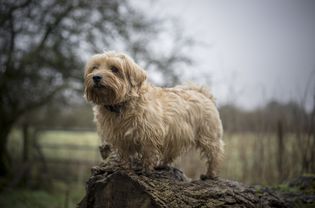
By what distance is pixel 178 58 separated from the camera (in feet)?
42.3

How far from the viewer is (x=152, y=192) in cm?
360

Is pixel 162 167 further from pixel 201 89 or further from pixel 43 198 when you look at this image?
pixel 43 198

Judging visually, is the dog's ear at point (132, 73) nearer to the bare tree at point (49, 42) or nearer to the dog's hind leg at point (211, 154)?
the dog's hind leg at point (211, 154)

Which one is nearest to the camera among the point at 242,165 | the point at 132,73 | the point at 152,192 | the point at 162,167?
the point at 152,192

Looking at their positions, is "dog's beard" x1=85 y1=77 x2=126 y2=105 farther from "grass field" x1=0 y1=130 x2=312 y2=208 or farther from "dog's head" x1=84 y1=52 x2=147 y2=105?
"grass field" x1=0 y1=130 x2=312 y2=208

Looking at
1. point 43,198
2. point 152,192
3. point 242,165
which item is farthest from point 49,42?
point 152,192

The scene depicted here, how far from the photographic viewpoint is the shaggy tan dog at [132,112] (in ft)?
13.6

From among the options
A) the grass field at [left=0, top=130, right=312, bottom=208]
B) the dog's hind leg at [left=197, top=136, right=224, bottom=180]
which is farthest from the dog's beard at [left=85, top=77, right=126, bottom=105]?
the grass field at [left=0, top=130, right=312, bottom=208]

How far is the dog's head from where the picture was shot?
4070 millimetres

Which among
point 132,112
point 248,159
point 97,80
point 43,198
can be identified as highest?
point 97,80

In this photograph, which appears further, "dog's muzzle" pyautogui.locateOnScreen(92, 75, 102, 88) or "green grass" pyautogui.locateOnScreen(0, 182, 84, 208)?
"green grass" pyautogui.locateOnScreen(0, 182, 84, 208)

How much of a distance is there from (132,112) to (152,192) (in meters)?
1.10

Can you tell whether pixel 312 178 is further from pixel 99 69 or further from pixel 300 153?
pixel 99 69

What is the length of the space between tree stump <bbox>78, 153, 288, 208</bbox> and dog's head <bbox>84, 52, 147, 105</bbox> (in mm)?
902
